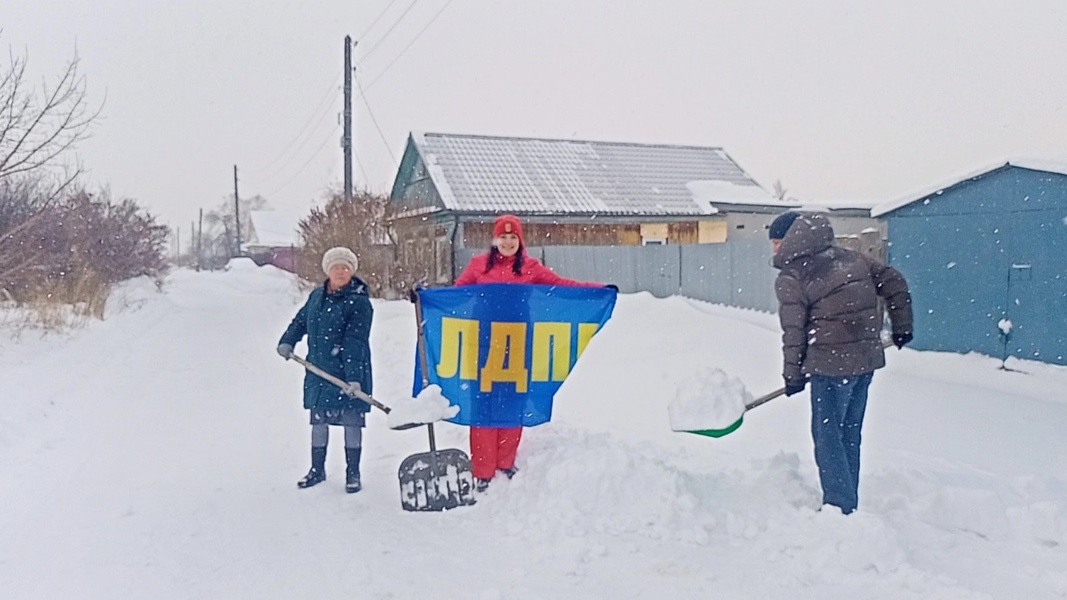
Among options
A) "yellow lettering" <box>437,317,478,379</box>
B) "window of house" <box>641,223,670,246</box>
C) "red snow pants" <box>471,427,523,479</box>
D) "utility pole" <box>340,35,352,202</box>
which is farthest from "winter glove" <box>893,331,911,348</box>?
"window of house" <box>641,223,670,246</box>

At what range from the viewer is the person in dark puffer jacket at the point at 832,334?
3945 millimetres

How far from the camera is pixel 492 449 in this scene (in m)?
4.78

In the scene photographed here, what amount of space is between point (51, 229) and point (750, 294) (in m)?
13.3

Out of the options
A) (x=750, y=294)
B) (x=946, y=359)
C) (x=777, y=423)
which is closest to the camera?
(x=777, y=423)

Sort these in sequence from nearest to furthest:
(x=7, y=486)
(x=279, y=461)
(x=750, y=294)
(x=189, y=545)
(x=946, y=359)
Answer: (x=189, y=545), (x=7, y=486), (x=279, y=461), (x=946, y=359), (x=750, y=294)

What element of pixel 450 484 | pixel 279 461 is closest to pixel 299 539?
pixel 450 484

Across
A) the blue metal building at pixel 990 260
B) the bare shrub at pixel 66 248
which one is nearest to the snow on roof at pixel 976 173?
the blue metal building at pixel 990 260

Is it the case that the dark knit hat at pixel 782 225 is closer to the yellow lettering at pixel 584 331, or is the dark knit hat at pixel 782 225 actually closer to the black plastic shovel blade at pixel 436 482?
the yellow lettering at pixel 584 331

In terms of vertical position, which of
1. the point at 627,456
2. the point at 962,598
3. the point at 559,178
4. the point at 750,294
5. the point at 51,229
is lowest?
the point at 962,598

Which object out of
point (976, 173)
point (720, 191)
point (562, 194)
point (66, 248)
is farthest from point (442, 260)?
point (976, 173)

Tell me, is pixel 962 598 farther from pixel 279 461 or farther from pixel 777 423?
pixel 279 461

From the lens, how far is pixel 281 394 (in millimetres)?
8266

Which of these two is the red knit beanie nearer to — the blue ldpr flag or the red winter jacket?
the red winter jacket

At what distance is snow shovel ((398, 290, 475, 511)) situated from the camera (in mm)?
4430
